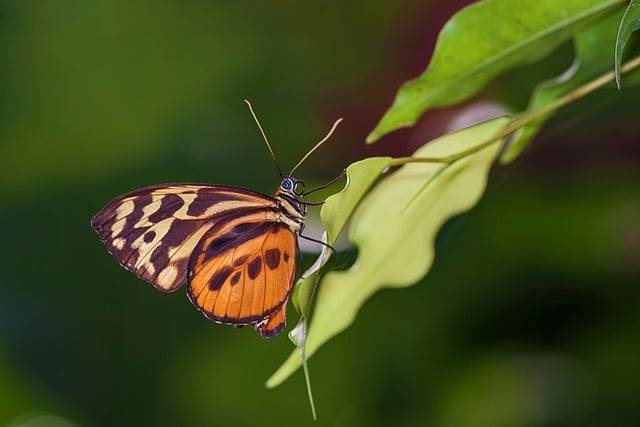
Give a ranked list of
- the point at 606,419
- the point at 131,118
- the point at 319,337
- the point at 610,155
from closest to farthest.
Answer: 1. the point at 319,337
2. the point at 610,155
3. the point at 606,419
4. the point at 131,118

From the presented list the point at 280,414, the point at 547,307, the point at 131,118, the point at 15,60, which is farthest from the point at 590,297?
the point at 15,60

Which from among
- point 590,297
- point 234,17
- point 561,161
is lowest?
point 590,297

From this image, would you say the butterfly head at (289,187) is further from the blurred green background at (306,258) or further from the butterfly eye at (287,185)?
the blurred green background at (306,258)

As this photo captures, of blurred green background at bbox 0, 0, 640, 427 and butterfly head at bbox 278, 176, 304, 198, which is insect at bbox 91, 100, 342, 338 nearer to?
butterfly head at bbox 278, 176, 304, 198

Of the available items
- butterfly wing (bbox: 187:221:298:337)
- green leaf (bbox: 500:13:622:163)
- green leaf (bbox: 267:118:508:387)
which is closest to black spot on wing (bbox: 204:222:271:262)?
butterfly wing (bbox: 187:221:298:337)

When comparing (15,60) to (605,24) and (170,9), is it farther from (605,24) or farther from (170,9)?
(605,24)

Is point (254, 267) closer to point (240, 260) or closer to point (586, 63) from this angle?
point (240, 260)

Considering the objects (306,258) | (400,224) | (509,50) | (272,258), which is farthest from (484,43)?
(306,258)
